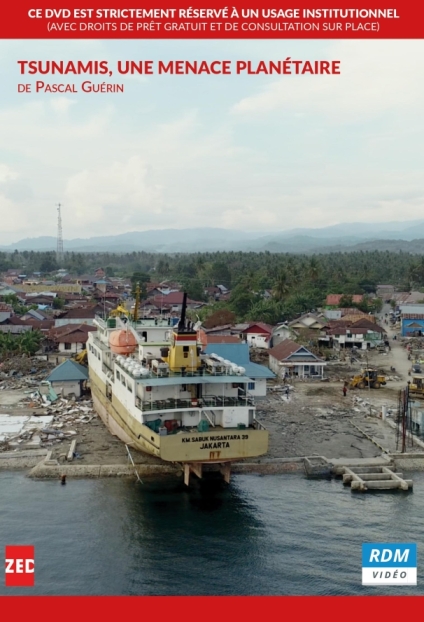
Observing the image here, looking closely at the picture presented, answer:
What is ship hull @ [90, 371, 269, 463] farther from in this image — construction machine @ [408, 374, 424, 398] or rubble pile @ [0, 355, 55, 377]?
rubble pile @ [0, 355, 55, 377]

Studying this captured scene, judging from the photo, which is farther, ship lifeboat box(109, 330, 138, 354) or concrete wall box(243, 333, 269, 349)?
concrete wall box(243, 333, 269, 349)

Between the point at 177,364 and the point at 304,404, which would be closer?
the point at 177,364

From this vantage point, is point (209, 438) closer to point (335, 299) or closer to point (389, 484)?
point (389, 484)

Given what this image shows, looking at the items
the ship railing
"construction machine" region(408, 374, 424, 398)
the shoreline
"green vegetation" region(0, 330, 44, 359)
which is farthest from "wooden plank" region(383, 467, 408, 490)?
"green vegetation" region(0, 330, 44, 359)

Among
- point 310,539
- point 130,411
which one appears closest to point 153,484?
point 130,411

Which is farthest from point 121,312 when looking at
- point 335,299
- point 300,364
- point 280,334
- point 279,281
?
point 335,299

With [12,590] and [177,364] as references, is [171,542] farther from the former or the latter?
[177,364]
